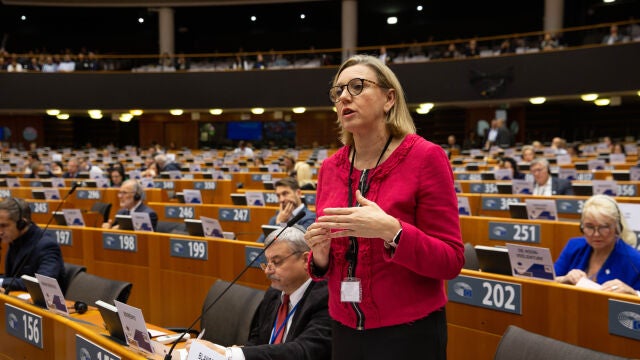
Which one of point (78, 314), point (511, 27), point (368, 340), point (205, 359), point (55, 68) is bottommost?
point (78, 314)

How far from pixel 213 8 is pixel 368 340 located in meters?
25.5

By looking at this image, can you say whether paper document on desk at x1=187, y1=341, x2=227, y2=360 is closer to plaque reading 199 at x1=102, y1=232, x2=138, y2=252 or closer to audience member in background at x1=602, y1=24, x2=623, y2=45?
plaque reading 199 at x1=102, y1=232, x2=138, y2=252

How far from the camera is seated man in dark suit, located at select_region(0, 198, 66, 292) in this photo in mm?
4117

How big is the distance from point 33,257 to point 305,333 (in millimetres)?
2555

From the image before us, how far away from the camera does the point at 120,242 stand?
18.4ft

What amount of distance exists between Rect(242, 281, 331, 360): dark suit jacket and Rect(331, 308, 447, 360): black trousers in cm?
87

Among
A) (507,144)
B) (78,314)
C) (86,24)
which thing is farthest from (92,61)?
(78,314)

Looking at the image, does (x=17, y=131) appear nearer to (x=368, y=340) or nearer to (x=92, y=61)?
(x=92, y=61)

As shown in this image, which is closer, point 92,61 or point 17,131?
point 92,61

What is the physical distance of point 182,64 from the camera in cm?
2128

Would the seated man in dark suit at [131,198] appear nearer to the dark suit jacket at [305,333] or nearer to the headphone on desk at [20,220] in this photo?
the headphone on desk at [20,220]

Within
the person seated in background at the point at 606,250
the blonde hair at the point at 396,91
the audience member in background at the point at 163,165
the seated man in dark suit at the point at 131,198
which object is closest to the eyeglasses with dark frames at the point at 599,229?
the person seated in background at the point at 606,250

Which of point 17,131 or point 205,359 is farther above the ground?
point 17,131

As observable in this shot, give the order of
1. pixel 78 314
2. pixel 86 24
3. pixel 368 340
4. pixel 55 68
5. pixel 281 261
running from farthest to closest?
pixel 86 24
pixel 55 68
pixel 78 314
pixel 281 261
pixel 368 340
